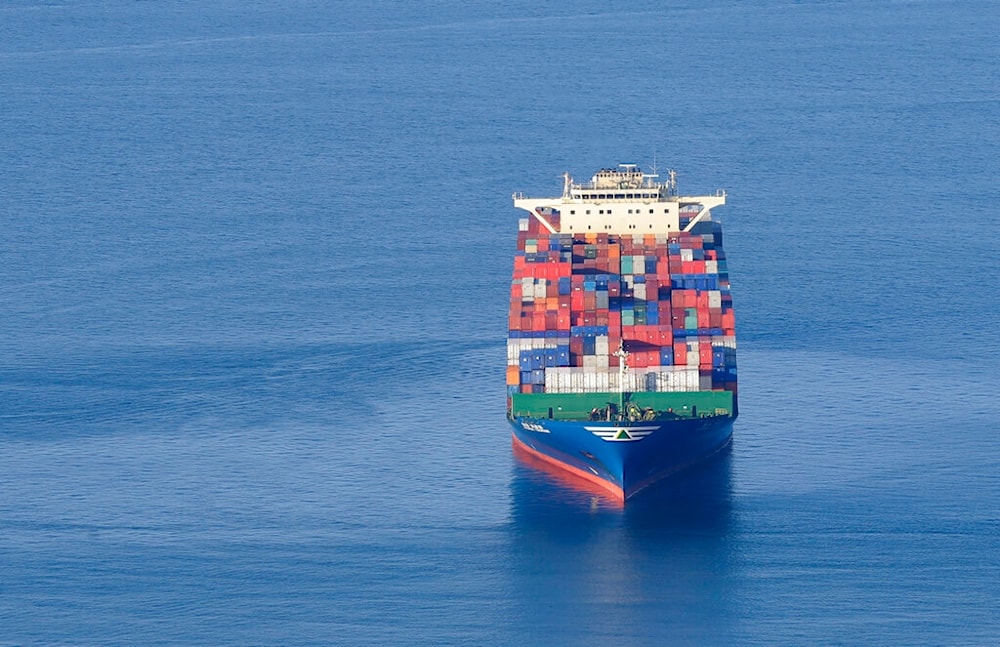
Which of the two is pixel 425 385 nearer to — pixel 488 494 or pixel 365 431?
pixel 365 431

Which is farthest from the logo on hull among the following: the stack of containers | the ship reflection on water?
the stack of containers

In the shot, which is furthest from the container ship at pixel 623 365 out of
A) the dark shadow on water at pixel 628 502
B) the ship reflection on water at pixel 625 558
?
the ship reflection on water at pixel 625 558

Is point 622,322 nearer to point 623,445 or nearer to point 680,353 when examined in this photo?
point 680,353

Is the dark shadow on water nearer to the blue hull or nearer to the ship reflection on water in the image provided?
the ship reflection on water

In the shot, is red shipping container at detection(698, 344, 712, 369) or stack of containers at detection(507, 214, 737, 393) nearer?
stack of containers at detection(507, 214, 737, 393)

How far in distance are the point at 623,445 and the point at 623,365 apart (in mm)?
5996

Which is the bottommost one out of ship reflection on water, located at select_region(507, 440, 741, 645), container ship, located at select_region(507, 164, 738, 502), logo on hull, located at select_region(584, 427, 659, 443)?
ship reflection on water, located at select_region(507, 440, 741, 645)

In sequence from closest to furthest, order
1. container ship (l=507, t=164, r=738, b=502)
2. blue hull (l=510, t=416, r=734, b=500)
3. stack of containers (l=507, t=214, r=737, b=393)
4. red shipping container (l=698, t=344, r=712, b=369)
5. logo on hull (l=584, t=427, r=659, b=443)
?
1. logo on hull (l=584, t=427, r=659, b=443)
2. blue hull (l=510, t=416, r=734, b=500)
3. container ship (l=507, t=164, r=738, b=502)
4. stack of containers (l=507, t=214, r=737, b=393)
5. red shipping container (l=698, t=344, r=712, b=369)

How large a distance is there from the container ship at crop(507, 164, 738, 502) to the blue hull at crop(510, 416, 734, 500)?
0.09 metres

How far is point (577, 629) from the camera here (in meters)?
151

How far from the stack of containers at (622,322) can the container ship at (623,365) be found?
0.07 m

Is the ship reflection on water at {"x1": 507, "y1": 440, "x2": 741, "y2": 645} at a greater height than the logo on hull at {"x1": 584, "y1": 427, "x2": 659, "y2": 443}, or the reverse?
the logo on hull at {"x1": 584, "y1": 427, "x2": 659, "y2": 443}

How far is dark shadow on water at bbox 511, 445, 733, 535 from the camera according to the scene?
554 ft

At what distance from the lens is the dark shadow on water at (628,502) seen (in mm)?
169000
